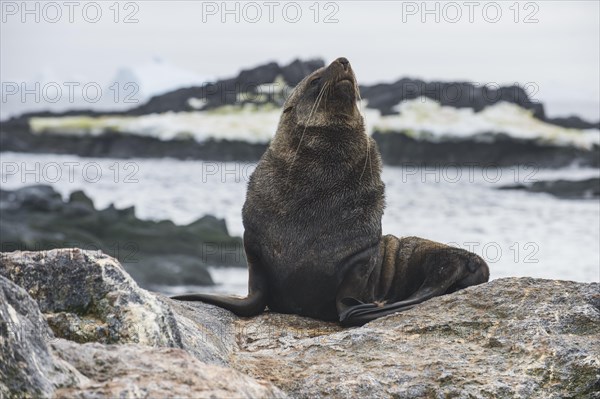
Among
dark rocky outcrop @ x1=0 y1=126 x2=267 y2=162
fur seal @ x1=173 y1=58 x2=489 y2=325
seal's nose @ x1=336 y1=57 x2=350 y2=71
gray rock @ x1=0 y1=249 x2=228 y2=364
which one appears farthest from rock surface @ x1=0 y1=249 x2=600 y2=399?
dark rocky outcrop @ x1=0 y1=126 x2=267 y2=162

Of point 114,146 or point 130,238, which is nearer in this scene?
point 130,238

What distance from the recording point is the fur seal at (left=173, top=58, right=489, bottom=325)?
7805 mm

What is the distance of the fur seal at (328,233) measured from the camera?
307 inches

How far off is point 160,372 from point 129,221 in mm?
19257

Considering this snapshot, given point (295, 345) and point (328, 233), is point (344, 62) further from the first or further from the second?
point (295, 345)

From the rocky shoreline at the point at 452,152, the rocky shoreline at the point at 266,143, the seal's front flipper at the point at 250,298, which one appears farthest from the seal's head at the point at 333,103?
the rocky shoreline at the point at 266,143

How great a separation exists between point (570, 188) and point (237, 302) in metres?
25.9

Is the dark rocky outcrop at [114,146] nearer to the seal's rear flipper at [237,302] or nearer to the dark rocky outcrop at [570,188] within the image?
the dark rocky outcrop at [570,188]

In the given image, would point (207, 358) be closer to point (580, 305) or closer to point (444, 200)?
point (580, 305)

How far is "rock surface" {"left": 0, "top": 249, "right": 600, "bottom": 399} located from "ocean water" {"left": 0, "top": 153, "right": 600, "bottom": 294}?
12.4m

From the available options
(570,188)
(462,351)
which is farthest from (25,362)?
(570,188)

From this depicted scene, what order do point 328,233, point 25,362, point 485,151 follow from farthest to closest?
point 485,151
point 328,233
point 25,362

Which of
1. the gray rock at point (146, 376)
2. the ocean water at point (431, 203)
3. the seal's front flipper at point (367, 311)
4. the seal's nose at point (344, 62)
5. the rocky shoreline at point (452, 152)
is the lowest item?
the ocean water at point (431, 203)

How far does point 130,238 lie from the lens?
21672 mm
